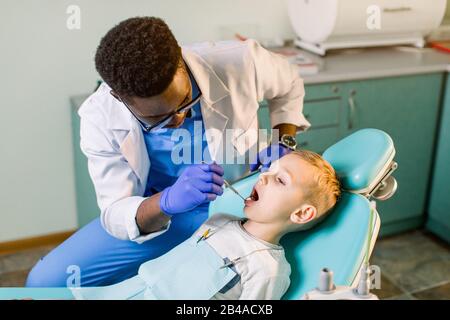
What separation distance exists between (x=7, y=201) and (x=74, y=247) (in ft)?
3.33

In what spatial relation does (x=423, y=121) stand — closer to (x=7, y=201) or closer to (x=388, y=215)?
(x=388, y=215)

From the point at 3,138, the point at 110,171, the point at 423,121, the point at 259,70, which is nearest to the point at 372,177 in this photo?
the point at 259,70

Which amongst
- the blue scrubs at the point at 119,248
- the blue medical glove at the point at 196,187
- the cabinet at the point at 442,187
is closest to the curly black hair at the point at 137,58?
the blue medical glove at the point at 196,187

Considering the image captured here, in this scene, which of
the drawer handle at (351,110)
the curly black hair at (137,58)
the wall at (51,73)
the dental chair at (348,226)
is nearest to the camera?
the curly black hair at (137,58)

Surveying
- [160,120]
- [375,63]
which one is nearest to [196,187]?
[160,120]

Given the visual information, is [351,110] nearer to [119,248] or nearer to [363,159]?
[363,159]

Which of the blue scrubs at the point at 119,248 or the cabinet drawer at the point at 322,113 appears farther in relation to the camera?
the cabinet drawer at the point at 322,113

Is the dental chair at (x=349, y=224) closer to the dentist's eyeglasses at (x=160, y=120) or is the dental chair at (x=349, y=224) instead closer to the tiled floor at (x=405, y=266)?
the dentist's eyeglasses at (x=160, y=120)

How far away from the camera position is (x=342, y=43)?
7.86ft

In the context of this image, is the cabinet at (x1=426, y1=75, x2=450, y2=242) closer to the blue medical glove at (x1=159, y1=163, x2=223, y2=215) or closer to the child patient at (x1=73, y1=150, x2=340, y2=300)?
the child patient at (x1=73, y1=150, x2=340, y2=300)

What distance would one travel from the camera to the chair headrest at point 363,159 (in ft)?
4.01

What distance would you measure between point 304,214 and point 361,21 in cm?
135

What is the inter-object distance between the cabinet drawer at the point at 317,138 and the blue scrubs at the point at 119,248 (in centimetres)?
84

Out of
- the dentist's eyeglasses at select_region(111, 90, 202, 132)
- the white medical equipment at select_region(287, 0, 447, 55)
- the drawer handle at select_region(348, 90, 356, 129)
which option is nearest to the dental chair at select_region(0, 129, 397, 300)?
the dentist's eyeglasses at select_region(111, 90, 202, 132)
